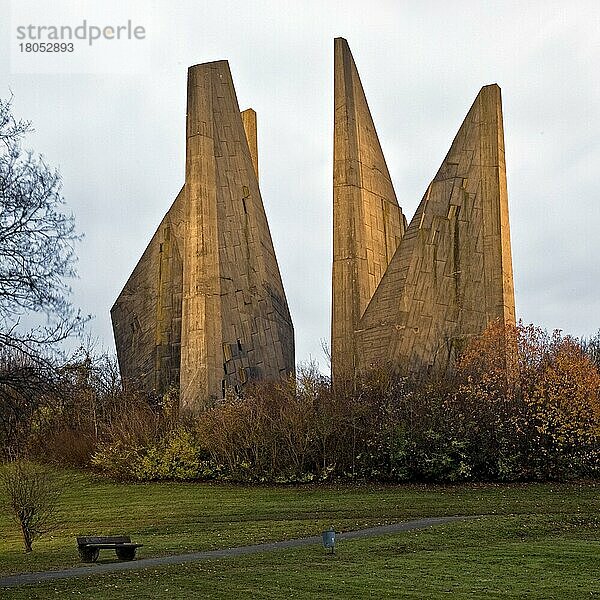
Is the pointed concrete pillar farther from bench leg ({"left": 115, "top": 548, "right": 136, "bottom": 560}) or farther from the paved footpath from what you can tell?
bench leg ({"left": 115, "top": 548, "right": 136, "bottom": 560})

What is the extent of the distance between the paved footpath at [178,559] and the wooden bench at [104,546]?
21cm

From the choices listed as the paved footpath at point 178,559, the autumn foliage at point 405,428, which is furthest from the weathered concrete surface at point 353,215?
the paved footpath at point 178,559

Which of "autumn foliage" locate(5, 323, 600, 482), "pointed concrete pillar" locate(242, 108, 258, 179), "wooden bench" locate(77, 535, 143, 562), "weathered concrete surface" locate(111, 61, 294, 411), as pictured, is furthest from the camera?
"pointed concrete pillar" locate(242, 108, 258, 179)

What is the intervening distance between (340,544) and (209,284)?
15237mm

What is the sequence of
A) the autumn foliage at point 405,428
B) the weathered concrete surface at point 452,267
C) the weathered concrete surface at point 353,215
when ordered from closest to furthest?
the autumn foliage at point 405,428, the weathered concrete surface at point 452,267, the weathered concrete surface at point 353,215

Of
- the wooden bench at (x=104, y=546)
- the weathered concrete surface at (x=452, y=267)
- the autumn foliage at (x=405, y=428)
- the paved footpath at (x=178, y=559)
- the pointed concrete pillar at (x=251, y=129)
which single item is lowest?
the paved footpath at (x=178, y=559)

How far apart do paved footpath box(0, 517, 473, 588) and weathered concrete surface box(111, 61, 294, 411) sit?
12417 mm

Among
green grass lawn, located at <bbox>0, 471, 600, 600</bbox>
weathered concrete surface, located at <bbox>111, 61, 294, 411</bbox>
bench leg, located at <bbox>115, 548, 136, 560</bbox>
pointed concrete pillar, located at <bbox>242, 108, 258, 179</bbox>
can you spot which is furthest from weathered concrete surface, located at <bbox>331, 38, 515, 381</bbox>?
bench leg, located at <bbox>115, 548, 136, 560</bbox>

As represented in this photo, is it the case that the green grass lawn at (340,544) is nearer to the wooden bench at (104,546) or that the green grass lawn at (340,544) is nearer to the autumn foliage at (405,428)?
the wooden bench at (104,546)

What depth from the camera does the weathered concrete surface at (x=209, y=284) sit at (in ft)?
96.2

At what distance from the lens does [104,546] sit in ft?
44.7

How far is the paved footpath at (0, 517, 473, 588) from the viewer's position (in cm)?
1233

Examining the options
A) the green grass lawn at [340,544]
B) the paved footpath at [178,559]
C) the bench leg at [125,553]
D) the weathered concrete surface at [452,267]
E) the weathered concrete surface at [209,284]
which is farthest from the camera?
the weathered concrete surface at [209,284]

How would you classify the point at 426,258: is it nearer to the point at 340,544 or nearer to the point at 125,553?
the point at 340,544
